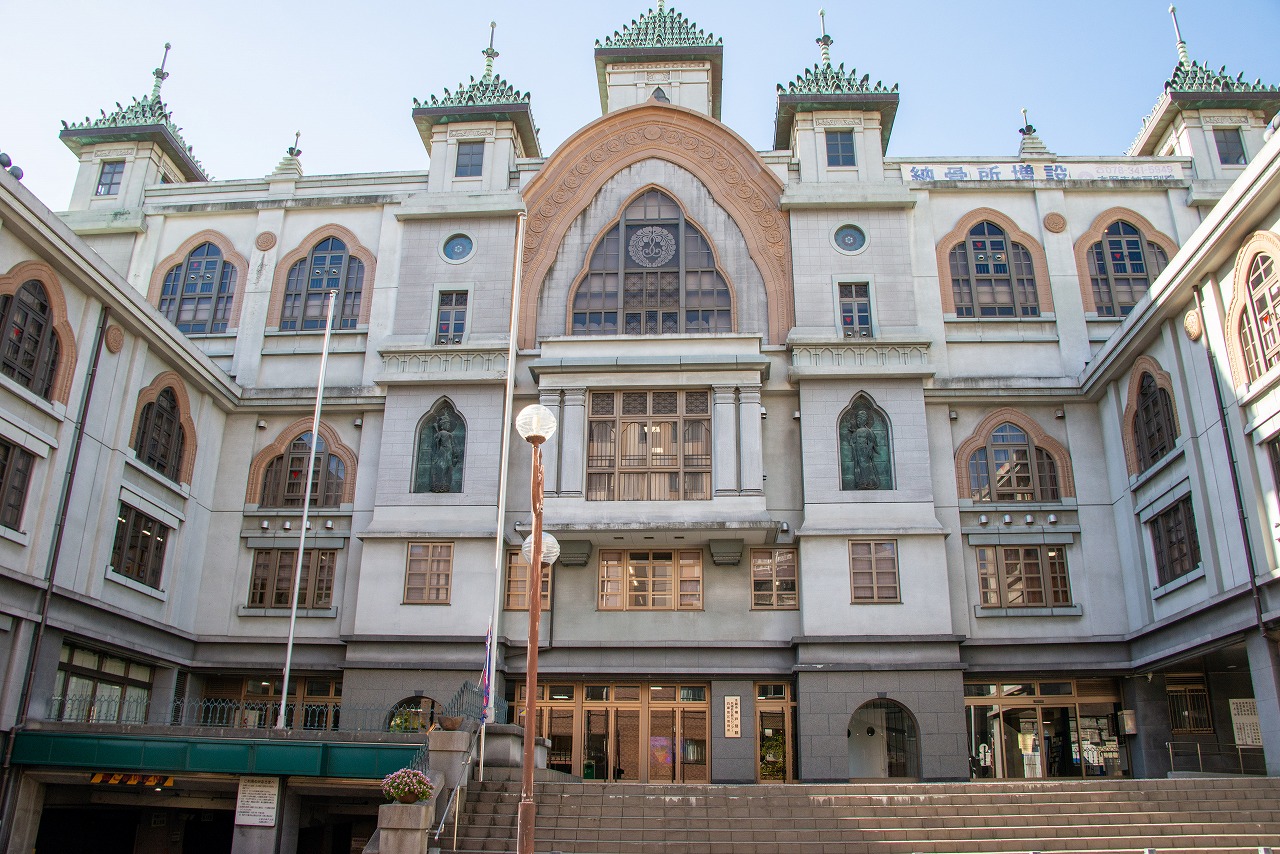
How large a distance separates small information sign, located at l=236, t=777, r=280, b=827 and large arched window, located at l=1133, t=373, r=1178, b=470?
78.9 ft

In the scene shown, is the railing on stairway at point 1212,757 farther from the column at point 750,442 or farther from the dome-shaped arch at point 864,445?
the column at point 750,442

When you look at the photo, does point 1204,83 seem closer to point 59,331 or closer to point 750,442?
point 750,442

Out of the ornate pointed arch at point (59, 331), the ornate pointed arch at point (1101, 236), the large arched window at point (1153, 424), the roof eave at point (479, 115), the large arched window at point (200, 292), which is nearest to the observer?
the ornate pointed arch at point (59, 331)

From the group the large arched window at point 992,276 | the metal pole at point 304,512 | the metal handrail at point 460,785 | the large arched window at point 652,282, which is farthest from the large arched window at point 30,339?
the large arched window at point 992,276

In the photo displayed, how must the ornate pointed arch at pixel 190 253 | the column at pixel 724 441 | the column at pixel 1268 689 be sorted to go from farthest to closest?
the ornate pointed arch at pixel 190 253
the column at pixel 724 441
the column at pixel 1268 689

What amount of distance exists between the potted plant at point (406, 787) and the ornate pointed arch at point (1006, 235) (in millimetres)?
23451

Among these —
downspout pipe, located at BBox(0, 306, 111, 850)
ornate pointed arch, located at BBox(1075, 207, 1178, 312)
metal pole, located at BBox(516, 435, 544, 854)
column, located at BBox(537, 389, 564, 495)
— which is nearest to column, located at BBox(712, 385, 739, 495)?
column, located at BBox(537, 389, 564, 495)

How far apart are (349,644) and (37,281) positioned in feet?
42.3

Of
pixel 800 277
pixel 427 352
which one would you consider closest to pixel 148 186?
pixel 427 352

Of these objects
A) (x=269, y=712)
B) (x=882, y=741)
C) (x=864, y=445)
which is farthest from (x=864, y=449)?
(x=269, y=712)

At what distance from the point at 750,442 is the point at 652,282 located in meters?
7.07

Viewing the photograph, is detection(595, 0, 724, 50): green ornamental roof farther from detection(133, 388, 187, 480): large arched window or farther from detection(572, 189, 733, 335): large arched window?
detection(133, 388, 187, 480): large arched window

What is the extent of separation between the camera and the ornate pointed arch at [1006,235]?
34156 millimetres

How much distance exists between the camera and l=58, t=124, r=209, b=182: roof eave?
38531 millimetres
